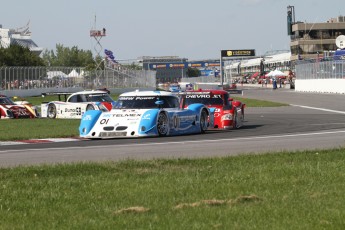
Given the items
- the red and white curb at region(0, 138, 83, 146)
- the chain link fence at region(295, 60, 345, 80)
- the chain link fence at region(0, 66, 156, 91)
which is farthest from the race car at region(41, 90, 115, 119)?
the chain link fence at region(0, 66, 156, 91)

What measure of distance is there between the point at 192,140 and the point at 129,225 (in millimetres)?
12947

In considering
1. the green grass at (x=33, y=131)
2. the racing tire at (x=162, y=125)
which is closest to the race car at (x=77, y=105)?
the green grass at (x=33, y=131)

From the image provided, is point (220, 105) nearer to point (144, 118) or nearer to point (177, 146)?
point (144, 118)

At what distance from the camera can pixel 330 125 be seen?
86.5ft

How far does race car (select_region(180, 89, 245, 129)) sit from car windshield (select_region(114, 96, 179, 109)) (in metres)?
2.39

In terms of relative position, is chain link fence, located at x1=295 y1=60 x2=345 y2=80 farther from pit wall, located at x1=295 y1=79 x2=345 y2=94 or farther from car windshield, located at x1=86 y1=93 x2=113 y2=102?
car windshield, located at x1=86 y1=93 x2=113 y2=102

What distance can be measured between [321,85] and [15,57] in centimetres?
5161

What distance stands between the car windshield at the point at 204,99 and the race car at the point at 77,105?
30.6 ft

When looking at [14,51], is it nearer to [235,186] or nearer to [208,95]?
[208,95]

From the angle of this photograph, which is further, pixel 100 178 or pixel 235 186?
pixel 100 178

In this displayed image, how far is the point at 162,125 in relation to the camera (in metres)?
22.7

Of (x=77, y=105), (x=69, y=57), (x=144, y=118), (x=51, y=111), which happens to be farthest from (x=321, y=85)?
(x=69, y=57)

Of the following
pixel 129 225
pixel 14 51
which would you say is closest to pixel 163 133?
pixel 129 225

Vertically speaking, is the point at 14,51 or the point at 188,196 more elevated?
the point at 14,51
